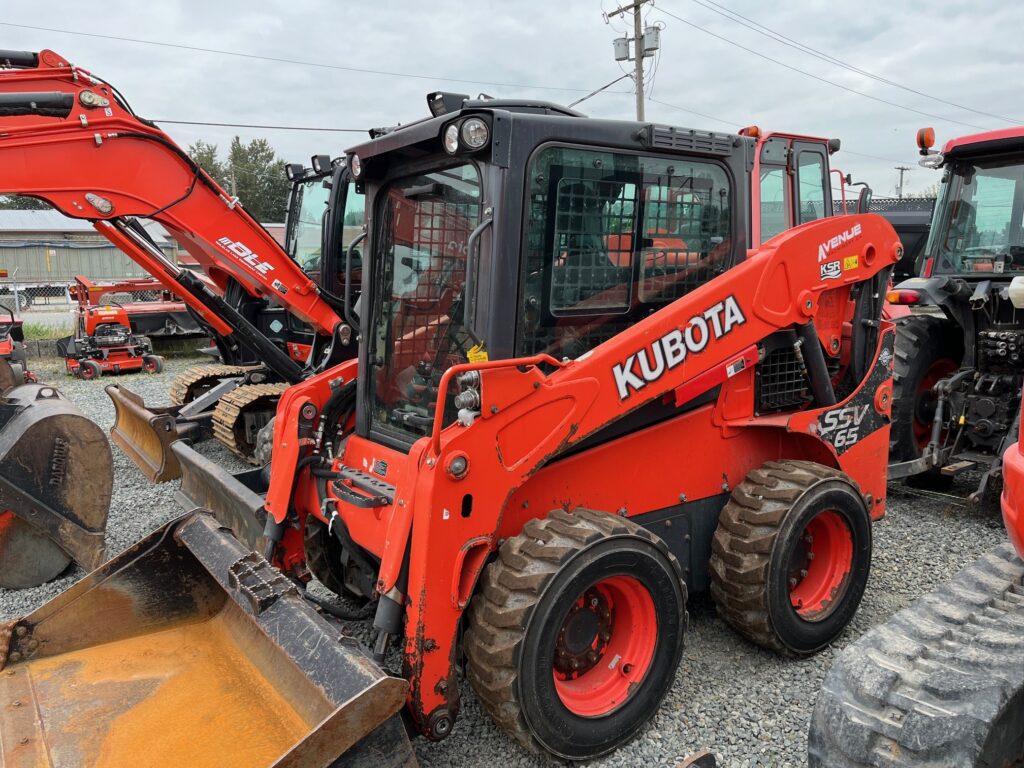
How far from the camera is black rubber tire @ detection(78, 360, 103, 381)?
42.2ft

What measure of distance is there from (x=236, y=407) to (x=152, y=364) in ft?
24.8

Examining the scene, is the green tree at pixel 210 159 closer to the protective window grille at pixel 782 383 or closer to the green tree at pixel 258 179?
the green tree at pixel 258 179

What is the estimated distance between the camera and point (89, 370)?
12875 millimetres

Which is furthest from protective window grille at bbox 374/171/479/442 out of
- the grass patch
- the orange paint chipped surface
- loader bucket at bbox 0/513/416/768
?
the grass patch

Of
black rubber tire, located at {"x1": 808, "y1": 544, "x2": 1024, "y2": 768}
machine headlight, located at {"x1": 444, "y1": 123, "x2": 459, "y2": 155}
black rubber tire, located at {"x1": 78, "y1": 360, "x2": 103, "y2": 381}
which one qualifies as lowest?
black rubber tire, located at {"x1": 78, "y1": 360, "x2": 103, "y2": 381}

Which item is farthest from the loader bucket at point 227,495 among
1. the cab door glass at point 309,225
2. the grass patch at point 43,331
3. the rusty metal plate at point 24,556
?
the grass patch at point 43,331

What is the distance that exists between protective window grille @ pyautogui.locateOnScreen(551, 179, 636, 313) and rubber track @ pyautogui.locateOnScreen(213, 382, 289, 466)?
15.0 feet

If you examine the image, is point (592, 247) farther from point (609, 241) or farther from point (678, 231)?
point (678, 231)

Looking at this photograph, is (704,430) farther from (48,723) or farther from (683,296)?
(48,723)

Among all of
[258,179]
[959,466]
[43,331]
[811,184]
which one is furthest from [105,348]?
[258,179]

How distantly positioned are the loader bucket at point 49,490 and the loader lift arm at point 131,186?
64.1 inches

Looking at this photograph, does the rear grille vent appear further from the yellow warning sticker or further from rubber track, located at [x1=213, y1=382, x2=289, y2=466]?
rubber track, located at [x1=213, y1=382, x2=289, y2=466]

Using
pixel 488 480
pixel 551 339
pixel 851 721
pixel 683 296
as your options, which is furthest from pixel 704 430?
pixel 851 721

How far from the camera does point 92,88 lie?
559 cm
